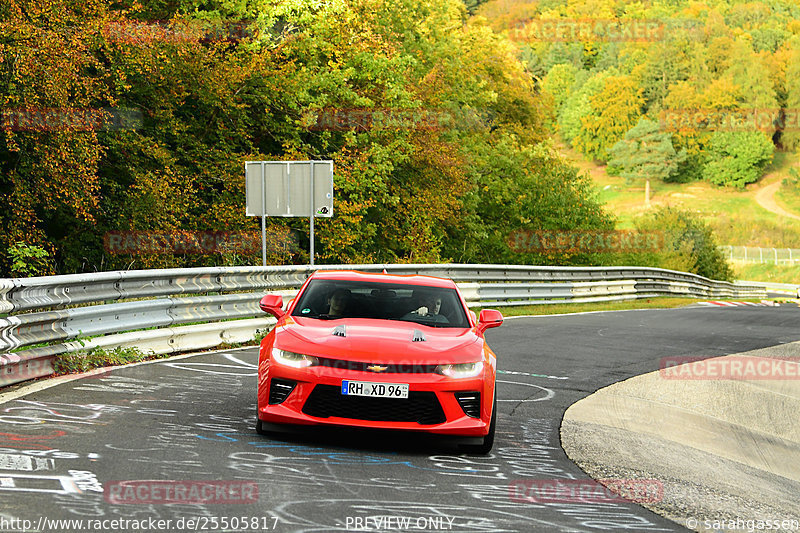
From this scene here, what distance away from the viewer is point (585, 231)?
4809 cm

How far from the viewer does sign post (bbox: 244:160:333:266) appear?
19.8 meters

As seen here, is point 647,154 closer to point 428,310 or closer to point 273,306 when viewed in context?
Answer: point 428,310

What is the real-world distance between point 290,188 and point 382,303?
12.0 m

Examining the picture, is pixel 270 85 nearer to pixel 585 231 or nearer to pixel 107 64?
pixel 107 64

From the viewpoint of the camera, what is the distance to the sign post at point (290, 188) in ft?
65.1

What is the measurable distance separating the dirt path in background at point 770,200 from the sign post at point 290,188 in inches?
5089

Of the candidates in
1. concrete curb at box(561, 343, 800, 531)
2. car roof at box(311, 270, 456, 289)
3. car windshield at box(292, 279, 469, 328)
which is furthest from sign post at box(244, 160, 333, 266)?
car windshield at box(292, 279, 469, 328)

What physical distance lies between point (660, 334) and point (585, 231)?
2918cm

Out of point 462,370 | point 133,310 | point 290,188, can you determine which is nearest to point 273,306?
point 462,370

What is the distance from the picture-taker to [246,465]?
619 centimetres

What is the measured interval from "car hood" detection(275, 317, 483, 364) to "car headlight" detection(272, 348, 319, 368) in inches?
1.4
